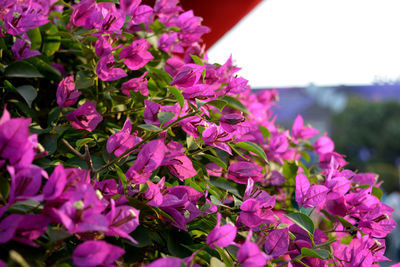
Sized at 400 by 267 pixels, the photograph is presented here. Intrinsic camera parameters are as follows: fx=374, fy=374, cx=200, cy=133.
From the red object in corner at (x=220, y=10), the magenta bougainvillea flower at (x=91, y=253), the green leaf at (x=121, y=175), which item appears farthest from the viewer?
the red object in corner at (x=220, y=10)

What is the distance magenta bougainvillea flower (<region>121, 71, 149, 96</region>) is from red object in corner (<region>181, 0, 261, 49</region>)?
0.53 m

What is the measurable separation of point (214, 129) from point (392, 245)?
726 centimetres

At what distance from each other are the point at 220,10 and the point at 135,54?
23.3 inches

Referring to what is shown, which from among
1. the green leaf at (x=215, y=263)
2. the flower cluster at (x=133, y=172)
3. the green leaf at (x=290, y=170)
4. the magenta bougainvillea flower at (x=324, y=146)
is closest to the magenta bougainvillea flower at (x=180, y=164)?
the flower cluster at (x=133, y=172)

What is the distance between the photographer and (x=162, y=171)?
1.87 feet

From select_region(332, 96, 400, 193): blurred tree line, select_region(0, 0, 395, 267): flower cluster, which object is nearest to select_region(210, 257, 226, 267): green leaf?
select_region(0, 0, 395, 267): flower cluster

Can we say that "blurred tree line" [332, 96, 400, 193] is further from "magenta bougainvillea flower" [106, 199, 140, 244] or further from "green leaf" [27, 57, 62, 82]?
"magenta bougainvillea flower" [106, 199, 140, 244]

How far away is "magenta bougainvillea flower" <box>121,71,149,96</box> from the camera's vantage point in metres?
0.57

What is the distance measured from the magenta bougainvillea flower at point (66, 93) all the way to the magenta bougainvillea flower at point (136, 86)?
9 centimetres

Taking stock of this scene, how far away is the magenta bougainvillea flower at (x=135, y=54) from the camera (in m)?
0.52

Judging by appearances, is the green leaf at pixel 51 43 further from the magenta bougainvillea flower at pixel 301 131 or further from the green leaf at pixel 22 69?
the magenta bougainvillea flower at pixel 301 131

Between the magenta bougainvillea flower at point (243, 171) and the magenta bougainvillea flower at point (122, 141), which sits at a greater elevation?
the magenta bougainvillea flower at point (122, 141)

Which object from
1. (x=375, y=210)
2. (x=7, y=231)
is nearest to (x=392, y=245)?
(x=375, y=210)

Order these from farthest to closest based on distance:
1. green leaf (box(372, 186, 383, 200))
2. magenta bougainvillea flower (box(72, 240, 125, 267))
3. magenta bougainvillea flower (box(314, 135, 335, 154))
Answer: magenta bougainvillea flower (box(314, 135, 335, 154)) < green leaf (box(372, 186, 383, 200)) < magenta bougainvillea flower (box(72, 240, 125, 267))
